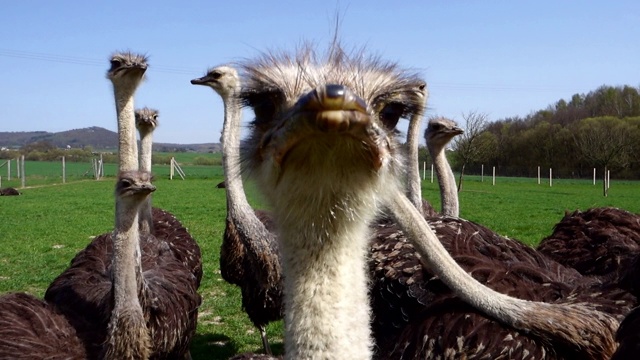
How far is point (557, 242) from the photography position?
4844 millimetres

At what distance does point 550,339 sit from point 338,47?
1432mm

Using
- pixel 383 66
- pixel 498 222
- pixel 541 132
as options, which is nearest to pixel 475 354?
pixel 383 66

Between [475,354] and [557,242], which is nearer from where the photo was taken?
[475,354]

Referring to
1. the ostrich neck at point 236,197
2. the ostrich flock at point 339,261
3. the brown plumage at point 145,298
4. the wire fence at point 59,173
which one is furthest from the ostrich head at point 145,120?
the wire fence at point 59,173

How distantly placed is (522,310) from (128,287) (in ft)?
6.77

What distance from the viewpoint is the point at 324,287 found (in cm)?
184

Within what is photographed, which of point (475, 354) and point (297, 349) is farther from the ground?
point (297, 349)

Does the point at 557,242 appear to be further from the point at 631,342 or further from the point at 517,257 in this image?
the point at 631,342

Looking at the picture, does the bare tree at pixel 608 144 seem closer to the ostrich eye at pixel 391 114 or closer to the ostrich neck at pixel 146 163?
the ostrich neck at pixel 146 163

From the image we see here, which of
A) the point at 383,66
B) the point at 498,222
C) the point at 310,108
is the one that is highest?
the point at 383,66

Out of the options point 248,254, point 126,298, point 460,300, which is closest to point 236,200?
point 248,254

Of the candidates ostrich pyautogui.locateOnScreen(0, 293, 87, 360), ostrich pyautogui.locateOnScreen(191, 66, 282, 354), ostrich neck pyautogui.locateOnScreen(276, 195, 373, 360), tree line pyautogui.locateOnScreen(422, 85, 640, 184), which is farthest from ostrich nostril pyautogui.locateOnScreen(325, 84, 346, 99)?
tree line pyautogui.locateOnScreen(422, 85, 640, 184)

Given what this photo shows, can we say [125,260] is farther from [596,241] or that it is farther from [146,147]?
[596,241]

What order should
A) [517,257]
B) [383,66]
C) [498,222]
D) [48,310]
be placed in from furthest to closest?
[498,222] → [48,310] → [517,257] → [383,66]
